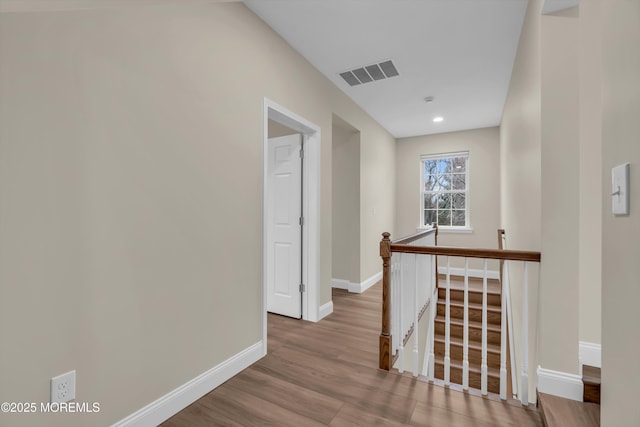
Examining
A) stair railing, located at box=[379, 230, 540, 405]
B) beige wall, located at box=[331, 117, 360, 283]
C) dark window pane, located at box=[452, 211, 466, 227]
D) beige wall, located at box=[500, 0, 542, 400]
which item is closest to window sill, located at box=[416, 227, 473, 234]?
dark window pane, located at box=[452, 211, 466, 227]

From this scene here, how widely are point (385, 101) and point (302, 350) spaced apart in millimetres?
3185

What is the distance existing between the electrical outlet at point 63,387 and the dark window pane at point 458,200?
5.66 m

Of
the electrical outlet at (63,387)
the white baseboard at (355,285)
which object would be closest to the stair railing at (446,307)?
the white baseboard at (355,285)

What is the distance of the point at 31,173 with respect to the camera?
3.80 ft

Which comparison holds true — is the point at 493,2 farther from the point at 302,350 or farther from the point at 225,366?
the point at 225,366

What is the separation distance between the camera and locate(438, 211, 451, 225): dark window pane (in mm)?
5602

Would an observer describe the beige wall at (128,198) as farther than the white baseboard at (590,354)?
No

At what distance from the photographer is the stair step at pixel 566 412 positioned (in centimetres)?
144

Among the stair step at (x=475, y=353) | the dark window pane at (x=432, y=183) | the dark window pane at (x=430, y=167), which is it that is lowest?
the stair step at (x=475, y=353)

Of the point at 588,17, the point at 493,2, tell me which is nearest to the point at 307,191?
the point at 493,2

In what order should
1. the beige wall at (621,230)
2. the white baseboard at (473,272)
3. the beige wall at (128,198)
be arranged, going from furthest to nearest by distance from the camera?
1. the white baseboard at (473,272)
2. the beige wall at (128,198)
3. the beige wall at (621,230)

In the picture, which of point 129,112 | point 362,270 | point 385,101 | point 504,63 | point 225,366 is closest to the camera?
point 129,112

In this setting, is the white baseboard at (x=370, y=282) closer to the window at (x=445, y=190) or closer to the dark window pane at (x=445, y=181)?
the window at (x=445, y=190)

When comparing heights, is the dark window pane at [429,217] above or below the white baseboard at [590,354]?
above
